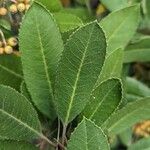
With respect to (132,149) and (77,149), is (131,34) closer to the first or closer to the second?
(132,149)

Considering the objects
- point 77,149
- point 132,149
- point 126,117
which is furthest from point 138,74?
point 77,149

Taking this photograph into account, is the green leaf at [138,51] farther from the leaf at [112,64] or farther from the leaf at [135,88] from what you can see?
the leaf at [112,64]

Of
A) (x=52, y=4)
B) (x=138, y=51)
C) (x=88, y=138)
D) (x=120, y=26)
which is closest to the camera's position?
(x=88, y=138)

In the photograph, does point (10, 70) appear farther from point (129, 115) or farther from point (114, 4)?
point (114, 4)

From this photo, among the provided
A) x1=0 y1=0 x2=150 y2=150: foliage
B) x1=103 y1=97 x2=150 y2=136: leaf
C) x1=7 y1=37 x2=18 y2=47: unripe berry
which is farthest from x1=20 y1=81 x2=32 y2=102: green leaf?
x1=103 y1=97 x2=150 y2=136: leaf

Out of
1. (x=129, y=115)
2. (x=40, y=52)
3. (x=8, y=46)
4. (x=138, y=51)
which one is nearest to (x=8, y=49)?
(x=8, y=46)

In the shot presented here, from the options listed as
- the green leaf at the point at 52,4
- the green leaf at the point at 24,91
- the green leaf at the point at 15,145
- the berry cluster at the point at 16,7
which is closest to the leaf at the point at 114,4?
the green leaf at the point at 52,4
